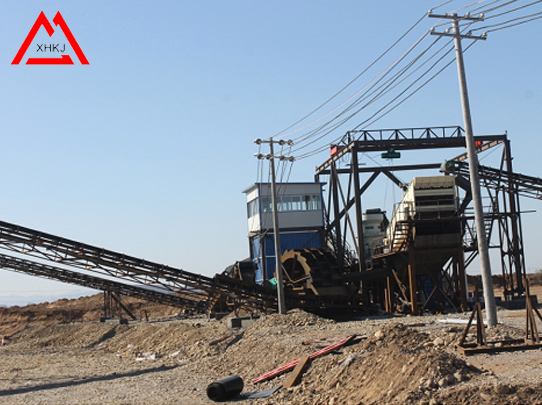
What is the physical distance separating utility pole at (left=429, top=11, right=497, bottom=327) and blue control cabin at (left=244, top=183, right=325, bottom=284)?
75.5 feet

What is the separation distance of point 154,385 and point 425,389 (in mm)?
9439

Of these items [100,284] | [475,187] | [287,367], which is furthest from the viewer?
[100,284]

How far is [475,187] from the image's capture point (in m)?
16.6

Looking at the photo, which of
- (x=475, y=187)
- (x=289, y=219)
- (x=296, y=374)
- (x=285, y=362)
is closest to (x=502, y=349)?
(x=296, y=374)

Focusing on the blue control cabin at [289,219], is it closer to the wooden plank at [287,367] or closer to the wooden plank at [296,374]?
the wooden plank at [287,367]

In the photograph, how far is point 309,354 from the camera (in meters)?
16.2

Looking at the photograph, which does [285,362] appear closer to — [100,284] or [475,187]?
[475,187]

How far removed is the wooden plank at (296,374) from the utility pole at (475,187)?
490cm

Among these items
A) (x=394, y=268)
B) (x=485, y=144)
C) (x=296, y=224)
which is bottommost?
(x=394, y=268)

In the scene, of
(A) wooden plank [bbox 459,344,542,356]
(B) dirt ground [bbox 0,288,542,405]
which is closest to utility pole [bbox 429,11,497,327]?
(B) dirt ground [bbox 0,288,542,405]

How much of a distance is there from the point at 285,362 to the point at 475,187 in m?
6.73

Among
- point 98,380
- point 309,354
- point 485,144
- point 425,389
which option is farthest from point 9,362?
point 485,144

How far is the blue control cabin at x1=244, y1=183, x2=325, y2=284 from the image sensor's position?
4006 centimetres

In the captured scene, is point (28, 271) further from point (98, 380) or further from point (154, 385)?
point (154, 385)
